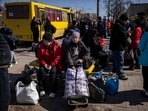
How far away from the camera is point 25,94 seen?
6266mm

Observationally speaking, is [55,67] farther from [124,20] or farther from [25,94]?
[124,20]

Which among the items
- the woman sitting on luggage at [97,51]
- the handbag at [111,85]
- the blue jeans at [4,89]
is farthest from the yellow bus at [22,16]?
the blue jeans at [4,89]

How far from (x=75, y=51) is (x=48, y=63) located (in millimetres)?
704

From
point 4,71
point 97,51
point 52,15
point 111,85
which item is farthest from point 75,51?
point 52,15

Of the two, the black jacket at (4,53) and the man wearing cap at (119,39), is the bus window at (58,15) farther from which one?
the black jacket at (4,53)

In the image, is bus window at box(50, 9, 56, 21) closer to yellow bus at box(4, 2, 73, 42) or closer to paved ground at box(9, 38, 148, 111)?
yellow bus at box(4, 2, 73, 42)

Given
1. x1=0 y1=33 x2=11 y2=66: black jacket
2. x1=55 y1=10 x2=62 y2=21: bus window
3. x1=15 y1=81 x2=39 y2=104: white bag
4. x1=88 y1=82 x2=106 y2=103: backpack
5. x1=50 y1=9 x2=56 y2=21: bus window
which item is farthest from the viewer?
x1=55 y1=10 x2=62 y2=21: bus window

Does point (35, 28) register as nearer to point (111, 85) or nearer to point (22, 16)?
point (22, 16)

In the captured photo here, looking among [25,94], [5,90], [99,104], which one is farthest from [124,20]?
[5,90]

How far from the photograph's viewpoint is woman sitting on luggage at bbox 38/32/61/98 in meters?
6.93

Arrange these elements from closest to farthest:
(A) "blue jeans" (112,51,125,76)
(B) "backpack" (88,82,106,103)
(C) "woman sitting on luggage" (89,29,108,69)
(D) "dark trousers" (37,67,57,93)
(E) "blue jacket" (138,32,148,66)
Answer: (B) "backpack" (88,82,106,103) → (E) "blue jacket" (138,32,148,66) → (D) "dark trousers" (37,67,57,93) → (A) "blue jeans" (112,51,125,76) → (C) "woman sitting on luggage" (89,29,108,69)

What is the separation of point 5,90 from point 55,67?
10.0 feet

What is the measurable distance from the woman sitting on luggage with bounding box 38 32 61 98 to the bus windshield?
470 inches

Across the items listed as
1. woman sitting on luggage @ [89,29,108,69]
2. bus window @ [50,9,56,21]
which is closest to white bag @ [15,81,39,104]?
woman sitting on luggage @ [89,29,108,69]
